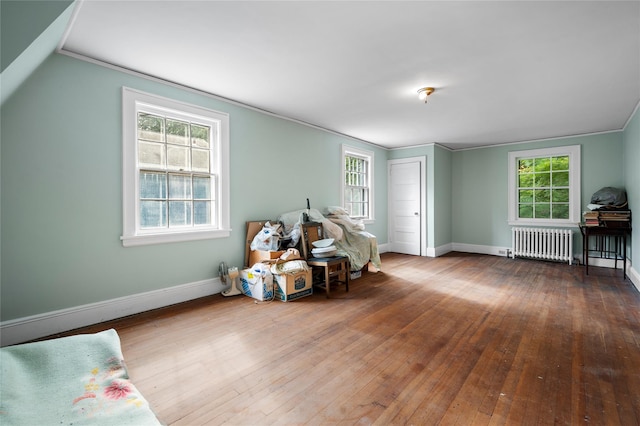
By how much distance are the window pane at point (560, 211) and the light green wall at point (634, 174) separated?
1030 millimetres

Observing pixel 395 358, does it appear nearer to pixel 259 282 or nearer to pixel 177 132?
pixel 259 282

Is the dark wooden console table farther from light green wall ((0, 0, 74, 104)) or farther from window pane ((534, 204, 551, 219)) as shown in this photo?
light green wall ((0, 0, 74, 104))

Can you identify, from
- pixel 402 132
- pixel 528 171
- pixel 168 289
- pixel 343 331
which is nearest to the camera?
pixel 343 331

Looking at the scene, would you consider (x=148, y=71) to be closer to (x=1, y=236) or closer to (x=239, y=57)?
(x=239, y=57)

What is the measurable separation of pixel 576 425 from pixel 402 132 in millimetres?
4848

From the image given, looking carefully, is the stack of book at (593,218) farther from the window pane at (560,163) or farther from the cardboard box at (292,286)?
the cardboard box at (292,286)

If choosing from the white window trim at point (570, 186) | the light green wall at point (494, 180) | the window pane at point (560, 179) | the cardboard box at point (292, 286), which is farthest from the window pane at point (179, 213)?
the window pane at point (560, 179)

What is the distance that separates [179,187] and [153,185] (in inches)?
11.3

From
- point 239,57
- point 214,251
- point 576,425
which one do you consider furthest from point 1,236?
point 576,425

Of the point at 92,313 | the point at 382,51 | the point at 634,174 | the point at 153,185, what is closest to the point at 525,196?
the point at 634,174

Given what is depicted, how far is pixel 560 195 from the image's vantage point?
605cm

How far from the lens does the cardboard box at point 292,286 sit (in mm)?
3615

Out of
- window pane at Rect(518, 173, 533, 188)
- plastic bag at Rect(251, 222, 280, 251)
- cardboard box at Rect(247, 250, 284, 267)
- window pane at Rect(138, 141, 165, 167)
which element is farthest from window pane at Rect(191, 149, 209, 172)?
window pane at Rect(518, 173, 533, 188)

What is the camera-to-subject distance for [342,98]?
12.7ft
